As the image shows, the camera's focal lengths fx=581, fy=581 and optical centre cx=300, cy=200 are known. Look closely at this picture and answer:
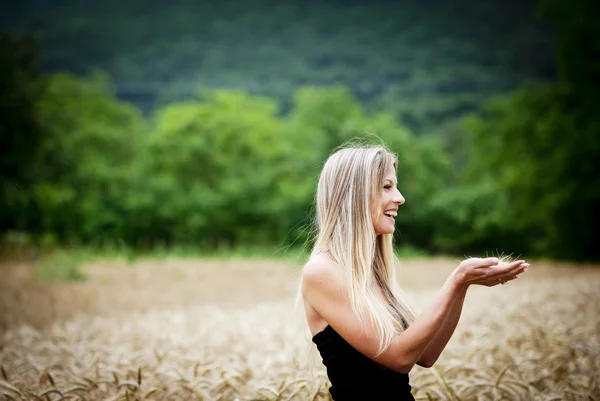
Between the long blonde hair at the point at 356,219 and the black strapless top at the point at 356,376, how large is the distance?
184 mm

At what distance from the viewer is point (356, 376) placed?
8.12 ft

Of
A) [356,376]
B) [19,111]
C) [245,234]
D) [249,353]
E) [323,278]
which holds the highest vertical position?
[19,111]

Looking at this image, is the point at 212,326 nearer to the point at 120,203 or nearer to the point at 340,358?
the point at 340,358

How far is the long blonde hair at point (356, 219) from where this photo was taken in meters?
2.45

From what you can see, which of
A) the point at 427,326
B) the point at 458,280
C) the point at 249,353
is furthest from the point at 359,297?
the point at 249,353

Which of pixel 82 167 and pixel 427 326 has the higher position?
pixel 427 326

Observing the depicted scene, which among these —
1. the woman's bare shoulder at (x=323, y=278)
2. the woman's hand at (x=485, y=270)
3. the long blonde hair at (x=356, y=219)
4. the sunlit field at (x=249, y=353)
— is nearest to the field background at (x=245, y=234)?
the sunlit field at (x=249, y=353)

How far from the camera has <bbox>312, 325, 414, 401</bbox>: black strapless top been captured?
2.45m

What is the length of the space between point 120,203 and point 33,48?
13.4 meters

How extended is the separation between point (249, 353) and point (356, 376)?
2.69m

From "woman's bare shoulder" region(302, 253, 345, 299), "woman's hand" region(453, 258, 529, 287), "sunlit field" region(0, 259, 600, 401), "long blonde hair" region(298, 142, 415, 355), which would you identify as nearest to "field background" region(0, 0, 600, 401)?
"sunlit field" region(0, 259, 600, 401)

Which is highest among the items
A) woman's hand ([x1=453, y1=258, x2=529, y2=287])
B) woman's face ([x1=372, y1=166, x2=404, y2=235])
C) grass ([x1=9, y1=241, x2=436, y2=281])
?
woman's face ([x1=372, y1=166, x2=404, y2=235])

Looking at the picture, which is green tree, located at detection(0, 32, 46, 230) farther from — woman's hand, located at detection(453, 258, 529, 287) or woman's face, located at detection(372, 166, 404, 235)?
woman's hand, located at detection(453, 258, 529, 287)

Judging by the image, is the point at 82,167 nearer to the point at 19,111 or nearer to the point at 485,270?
the point at 19,111
